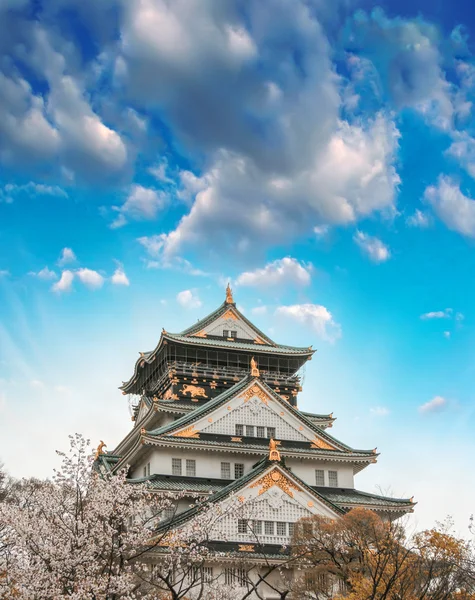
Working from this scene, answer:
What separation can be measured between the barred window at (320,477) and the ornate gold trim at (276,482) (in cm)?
888

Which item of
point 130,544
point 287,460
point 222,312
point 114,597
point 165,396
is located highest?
point 222,312

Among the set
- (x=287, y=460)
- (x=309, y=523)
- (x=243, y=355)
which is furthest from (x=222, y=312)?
(x=309, y=523)

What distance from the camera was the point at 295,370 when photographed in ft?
209

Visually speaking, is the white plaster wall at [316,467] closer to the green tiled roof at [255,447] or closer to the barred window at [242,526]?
the green tiled roof at [255,447]

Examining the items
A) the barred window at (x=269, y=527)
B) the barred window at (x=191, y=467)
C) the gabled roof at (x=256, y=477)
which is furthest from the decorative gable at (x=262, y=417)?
the barred window at (x=269, y=527)

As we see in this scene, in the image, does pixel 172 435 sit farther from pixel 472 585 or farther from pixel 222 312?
pixel 472 585

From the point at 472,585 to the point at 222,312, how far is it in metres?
34.1

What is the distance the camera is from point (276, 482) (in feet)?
141

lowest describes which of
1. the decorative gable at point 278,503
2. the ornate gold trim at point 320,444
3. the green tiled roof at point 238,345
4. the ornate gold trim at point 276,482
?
the decorative gable at point 278,503

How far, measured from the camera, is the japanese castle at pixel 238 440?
42.8 m

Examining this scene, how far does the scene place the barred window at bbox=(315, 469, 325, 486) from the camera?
5166cm

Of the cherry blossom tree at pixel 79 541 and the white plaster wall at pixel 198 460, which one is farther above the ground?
the white plaster wall at pixel 198 460

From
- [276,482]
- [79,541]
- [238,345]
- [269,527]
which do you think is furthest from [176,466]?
[79,541]

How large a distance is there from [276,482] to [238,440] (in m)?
7.20
